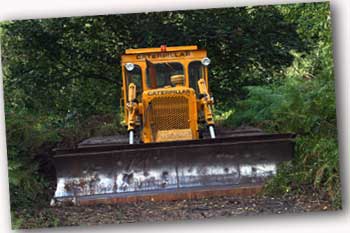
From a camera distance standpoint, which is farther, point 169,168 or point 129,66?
point 129,66

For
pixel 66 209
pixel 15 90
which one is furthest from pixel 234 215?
pixel 15 90

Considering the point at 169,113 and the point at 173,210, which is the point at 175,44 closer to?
the point at 169,113

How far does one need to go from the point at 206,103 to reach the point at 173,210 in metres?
1.26

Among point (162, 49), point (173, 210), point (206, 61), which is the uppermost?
point (162, 49)

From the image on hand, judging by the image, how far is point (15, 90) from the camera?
23.9 feet

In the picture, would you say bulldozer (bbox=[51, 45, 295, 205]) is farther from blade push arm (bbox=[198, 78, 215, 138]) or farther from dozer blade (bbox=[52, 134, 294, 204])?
blade push arm (bbox=[198, 78, 215, 138])

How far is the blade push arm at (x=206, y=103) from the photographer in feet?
24.4

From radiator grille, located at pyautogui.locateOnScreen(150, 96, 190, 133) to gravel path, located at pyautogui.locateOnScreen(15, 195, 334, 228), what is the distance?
92cm

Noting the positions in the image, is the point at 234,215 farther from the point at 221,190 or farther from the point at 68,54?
the point at 68,54

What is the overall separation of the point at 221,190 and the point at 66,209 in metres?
1.30

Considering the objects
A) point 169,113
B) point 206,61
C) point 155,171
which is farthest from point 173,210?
point 206,61

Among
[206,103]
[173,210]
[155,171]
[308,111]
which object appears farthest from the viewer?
[206,103]

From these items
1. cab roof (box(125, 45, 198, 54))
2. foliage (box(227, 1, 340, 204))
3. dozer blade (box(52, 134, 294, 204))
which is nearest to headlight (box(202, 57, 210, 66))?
cab roof (box(125, 45, 198, 54))

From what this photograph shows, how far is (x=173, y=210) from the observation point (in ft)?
21.9
